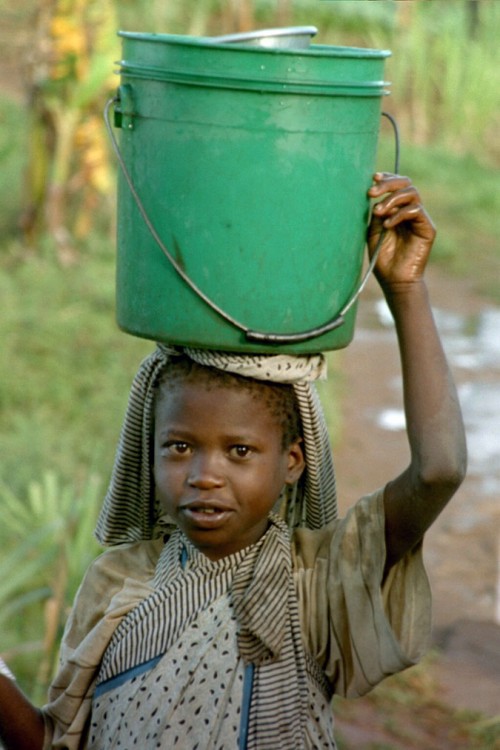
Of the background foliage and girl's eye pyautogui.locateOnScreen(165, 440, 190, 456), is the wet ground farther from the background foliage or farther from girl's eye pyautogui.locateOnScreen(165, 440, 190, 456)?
girl's eye pyautogui.locateOnScreen(165, 440, 190, 456)

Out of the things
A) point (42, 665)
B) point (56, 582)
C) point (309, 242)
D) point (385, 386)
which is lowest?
point (385, 386)

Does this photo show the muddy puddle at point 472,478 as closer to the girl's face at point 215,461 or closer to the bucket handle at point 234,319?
the girl's face at point 215,461

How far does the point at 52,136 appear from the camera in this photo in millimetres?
7242

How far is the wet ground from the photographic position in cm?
421

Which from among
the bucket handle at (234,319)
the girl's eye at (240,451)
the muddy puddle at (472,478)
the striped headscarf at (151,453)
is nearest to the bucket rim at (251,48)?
the bucket handle at (234,319)

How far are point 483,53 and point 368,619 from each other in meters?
9.80

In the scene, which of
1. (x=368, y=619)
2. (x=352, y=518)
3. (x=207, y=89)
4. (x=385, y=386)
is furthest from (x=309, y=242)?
(x=385, y=386)

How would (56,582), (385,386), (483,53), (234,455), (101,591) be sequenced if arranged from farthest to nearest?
(483,53) → (385,386) → (56,582) → (101,591) → (234,455)

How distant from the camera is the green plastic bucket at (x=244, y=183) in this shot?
6.07 feet

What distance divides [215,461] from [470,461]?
4008mm

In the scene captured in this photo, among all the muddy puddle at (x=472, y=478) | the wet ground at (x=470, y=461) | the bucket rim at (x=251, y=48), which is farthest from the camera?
the muddy puddle at (x=472, y=478)

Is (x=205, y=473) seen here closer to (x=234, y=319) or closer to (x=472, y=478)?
(x=234, y=319)

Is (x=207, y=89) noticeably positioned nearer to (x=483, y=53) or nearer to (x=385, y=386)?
(x=385, y=386)

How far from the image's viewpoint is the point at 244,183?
1.88 meters
